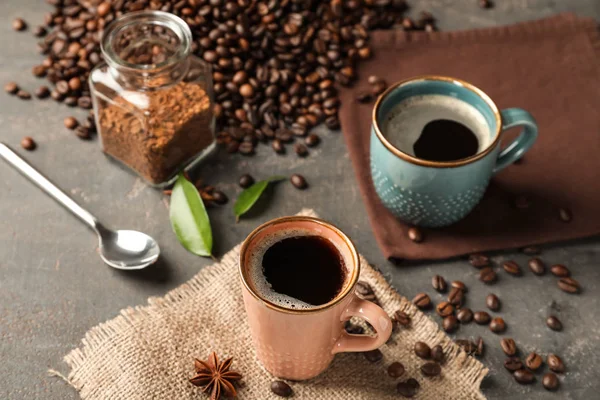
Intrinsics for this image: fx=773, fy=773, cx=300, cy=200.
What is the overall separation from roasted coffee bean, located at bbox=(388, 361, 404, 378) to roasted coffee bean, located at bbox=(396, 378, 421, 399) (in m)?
0.02

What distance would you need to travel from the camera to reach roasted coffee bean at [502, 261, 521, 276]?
5.29ft

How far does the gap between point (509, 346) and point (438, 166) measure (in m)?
0.38

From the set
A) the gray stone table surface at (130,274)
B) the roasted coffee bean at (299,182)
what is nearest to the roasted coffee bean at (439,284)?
the gray stone table surface at (130,274)

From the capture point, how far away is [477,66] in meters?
1.99

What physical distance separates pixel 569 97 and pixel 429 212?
57cm

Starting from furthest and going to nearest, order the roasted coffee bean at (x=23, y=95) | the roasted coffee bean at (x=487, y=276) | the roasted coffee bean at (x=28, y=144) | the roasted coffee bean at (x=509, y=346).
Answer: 1. the roasted coffee bean at (x=23, y=95)
2. the roasted coffee bean at (x=28, y=144)
3. the roasted coffee bean at (x=487, y=276)
4. the roasted coffee bean at (x=509, y=346)

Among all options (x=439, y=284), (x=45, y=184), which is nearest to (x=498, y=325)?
(x=439, y=284)

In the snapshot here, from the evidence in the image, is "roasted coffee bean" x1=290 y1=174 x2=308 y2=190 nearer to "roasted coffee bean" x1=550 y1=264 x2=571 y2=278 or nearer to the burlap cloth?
the burlap cloth

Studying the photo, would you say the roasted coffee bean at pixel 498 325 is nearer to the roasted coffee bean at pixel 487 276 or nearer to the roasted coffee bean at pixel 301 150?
the roasted coffee bean at pixel 487 276

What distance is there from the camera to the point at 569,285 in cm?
159

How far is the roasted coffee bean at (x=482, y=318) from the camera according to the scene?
5.04 feet

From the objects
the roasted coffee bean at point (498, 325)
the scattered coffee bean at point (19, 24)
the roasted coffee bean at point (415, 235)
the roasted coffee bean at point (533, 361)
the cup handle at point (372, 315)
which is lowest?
the roasted coffee bean at point (533, 361)

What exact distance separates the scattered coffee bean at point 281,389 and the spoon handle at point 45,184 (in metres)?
0.53

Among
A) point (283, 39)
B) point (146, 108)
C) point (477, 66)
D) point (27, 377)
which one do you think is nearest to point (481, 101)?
point (477, 66)
